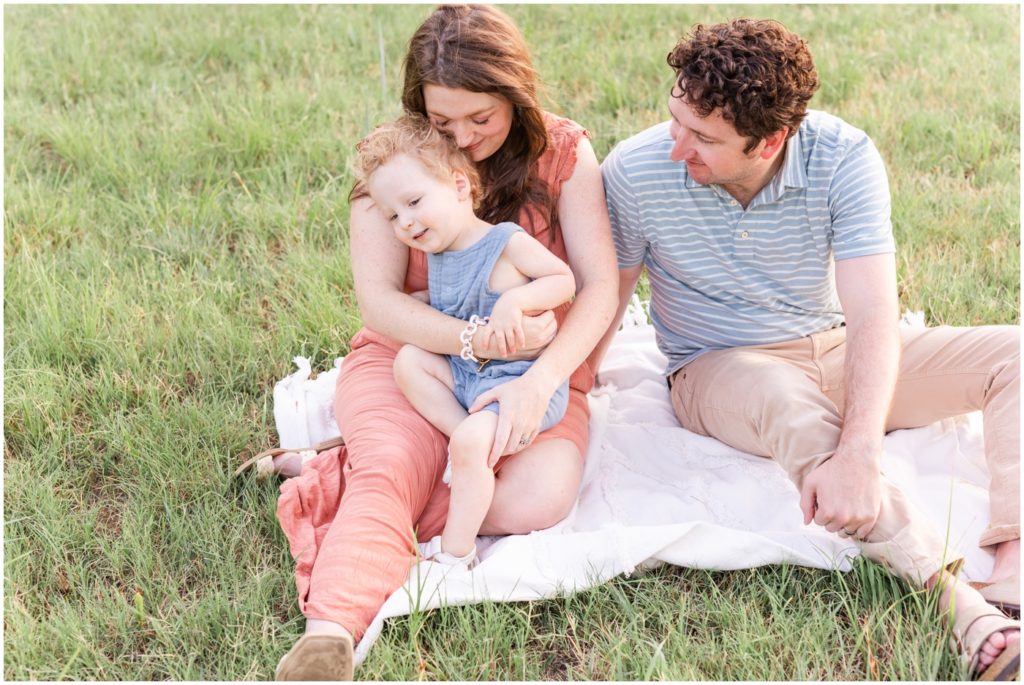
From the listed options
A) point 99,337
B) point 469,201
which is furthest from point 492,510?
point 99,337

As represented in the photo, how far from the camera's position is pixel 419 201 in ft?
9.55

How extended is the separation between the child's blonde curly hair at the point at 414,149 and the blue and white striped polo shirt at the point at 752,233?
0.53m

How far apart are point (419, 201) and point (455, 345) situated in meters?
0.41

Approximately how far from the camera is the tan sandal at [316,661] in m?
2.42

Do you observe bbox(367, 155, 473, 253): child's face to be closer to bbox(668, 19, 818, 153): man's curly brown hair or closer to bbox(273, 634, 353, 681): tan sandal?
bbox(668, 19, 818, 153): man's curly brown hair

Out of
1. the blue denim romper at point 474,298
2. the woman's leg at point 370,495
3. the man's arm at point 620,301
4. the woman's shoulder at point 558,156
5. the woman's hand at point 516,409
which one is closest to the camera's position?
the woman's leg at point 370,495

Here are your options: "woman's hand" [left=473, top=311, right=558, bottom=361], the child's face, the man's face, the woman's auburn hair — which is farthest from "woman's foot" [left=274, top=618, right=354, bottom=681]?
the man's face

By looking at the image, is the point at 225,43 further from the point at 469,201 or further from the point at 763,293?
the point at 763,293

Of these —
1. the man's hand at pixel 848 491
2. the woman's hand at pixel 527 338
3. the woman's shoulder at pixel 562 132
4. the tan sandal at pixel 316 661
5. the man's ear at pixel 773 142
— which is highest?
the man's ear at pixel 773 142

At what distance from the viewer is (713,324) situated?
3.31m

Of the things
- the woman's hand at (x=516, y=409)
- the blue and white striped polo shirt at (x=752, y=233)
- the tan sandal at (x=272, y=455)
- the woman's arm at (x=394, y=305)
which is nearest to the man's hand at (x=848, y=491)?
the blue and white striped polo shirt at (x=752, y=233)

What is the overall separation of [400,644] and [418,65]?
1.52m

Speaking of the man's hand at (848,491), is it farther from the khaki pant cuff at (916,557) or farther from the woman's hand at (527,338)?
the woman's hand at (527,338)

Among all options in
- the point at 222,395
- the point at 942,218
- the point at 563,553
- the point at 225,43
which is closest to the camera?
the point at 563,553
